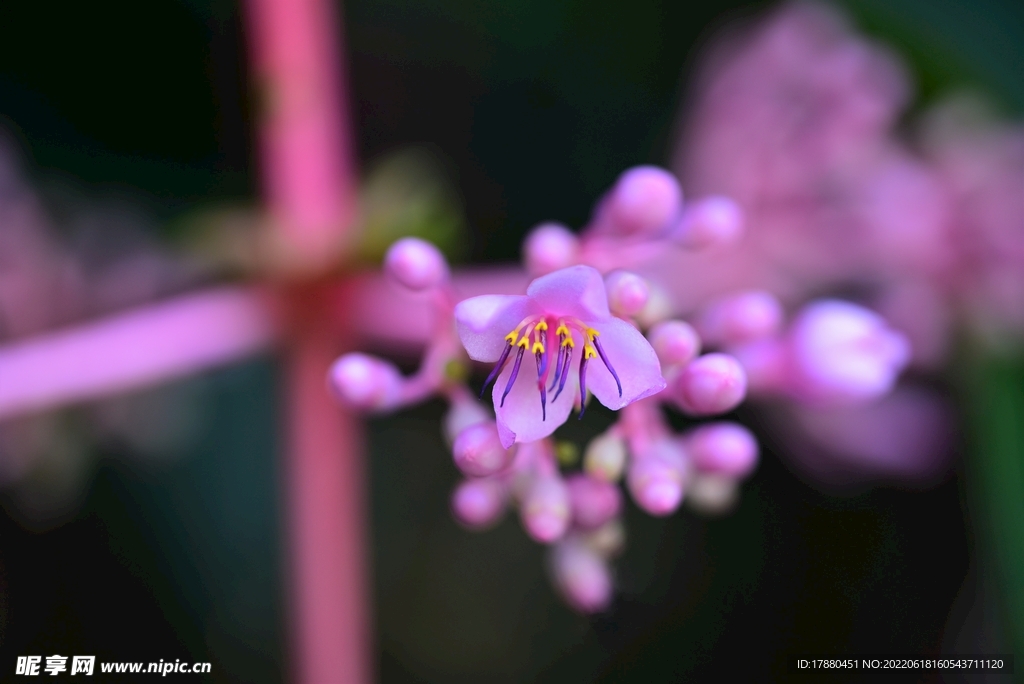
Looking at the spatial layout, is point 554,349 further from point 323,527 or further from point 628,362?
point 323,527

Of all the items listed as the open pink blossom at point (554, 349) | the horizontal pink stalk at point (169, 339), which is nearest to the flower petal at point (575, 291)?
the open pink blossom at point (554, 349)

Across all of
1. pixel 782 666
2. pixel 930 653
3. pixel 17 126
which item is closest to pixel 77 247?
pixel 17 126

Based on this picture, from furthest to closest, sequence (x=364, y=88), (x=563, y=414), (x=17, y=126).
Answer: (x=364, y=88)
(x=17, y=126)
(x=563, y=414)

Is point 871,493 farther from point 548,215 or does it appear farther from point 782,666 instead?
point 548,215

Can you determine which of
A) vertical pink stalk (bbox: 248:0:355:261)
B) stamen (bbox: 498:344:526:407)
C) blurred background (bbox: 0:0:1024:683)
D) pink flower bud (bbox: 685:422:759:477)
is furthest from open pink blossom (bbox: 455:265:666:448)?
vertical pink stalk (bbox: 248:0:355:261)

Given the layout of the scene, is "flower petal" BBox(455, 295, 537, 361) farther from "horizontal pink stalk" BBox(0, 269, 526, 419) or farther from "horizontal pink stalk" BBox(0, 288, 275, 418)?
"horizontal pink stalk" BBox(0, 288, 275, 418)

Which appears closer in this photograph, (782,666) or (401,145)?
(782,666)
